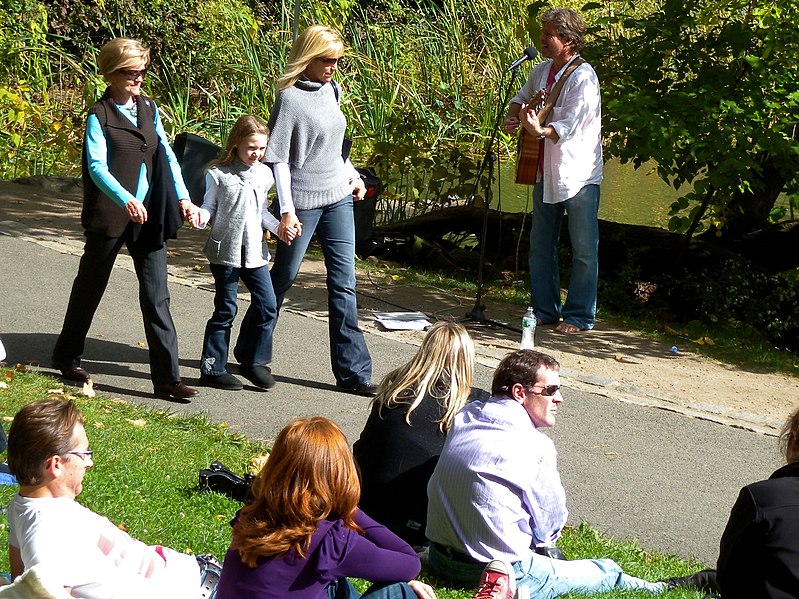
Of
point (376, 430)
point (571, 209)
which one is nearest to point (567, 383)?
point (571, 209)

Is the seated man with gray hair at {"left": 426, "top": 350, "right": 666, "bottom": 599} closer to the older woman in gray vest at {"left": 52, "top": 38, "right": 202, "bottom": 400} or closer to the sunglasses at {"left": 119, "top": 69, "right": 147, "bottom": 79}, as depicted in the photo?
the older woman in gray vest at {"left": 52, "top": 38, "right": 202, "bottom": 400}

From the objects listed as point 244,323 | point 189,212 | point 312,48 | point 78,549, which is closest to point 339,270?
point 244,323

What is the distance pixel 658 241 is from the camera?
36.6 ft

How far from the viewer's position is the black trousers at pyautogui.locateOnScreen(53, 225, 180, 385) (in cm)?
632

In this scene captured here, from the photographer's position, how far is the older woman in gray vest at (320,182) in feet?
21.4

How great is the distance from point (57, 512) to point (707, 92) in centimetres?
704

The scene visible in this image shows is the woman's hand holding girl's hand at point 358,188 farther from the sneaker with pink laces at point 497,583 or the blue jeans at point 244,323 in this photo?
the sneaker with pink laces at point 497,583

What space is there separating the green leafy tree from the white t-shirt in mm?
6289

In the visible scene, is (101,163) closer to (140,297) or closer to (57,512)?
(140,297)

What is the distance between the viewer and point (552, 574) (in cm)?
433

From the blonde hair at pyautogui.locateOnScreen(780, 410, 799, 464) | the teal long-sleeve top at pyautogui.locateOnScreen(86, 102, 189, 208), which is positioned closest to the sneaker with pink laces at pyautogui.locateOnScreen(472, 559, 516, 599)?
the blonde hair at pyautogui.locateOnScreen(780, 410, 799, 464)

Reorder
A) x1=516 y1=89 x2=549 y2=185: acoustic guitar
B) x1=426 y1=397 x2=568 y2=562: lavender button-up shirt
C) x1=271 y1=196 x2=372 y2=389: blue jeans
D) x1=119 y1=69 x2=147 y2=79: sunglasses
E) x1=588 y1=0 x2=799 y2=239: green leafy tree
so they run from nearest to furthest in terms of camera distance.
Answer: x1=426 y1=397 x2=568 y2=562: lavender button-up shirt
x1=119 y1=69 x2=147 y2=79: sunglasses
x1=271 y1=196 x2=372 y2=389: blue jeans
x1=516 y1=89 x2=549 y2=185: acoustic guitar
x1=588 y1=0 x2=799 y2=239: green leafy tree

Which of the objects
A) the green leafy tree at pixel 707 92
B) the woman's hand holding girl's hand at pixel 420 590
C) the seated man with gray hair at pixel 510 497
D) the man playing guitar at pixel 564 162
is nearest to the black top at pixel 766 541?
the woman's hand holding girl's hand at pixel 420 590

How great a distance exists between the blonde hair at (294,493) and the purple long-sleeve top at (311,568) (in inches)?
1.4
